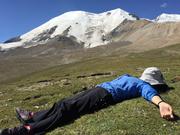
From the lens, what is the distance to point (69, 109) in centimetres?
1468

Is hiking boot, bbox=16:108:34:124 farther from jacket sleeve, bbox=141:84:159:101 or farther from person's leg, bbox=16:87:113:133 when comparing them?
jacket sleeve, bbox=141:84:159:101

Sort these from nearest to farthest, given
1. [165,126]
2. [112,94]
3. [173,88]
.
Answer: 1. [165,126]
2. [112,94]
3. [173,88]

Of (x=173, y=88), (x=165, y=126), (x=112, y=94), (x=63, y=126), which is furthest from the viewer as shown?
(x=173, y=88)

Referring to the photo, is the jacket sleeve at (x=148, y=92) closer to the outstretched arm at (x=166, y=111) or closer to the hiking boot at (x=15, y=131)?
the outstretched arm at (x=166, y=111)

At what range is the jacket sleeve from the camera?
1514cm

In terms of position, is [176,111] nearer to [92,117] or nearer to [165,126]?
[165,126]

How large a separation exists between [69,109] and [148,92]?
2987mm

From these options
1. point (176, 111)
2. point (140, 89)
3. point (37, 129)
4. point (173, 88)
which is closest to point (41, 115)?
point (37, 129)

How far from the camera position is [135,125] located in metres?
13.8

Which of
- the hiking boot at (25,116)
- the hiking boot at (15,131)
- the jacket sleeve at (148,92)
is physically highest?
the jacket sleeve at (148,92)

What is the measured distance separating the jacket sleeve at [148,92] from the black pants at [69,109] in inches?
49.1

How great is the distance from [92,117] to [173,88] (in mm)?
5970

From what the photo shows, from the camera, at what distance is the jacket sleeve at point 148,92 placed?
15144mm

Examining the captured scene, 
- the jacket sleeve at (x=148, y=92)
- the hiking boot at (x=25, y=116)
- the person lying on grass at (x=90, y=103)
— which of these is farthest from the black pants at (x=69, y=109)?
the jacket sleeve at (x=148, y=92)
